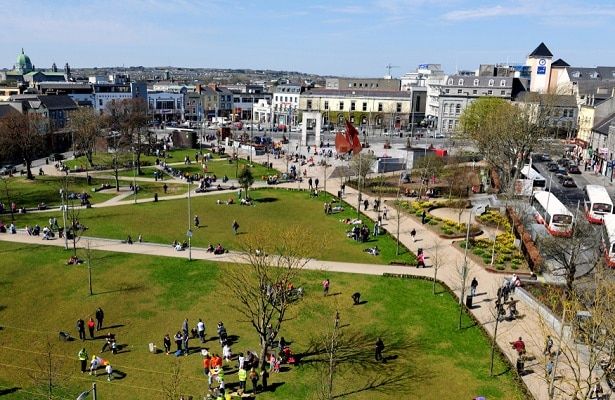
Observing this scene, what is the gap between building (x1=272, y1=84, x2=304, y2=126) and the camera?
136000 millimetres

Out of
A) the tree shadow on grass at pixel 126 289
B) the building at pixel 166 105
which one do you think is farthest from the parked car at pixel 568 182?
the building at pixel 166 105

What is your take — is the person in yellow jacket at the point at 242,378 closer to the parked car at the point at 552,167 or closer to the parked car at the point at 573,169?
the parked car at the point at 552,167

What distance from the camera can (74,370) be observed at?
23.7m

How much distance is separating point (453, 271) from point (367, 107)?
97.1 meters

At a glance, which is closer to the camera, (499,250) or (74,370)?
(74,370)

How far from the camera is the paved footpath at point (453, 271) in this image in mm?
24859

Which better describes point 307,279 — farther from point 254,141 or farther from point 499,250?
point 254,141

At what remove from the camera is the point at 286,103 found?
455 feet

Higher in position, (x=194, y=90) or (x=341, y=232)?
(x=194, y=90)

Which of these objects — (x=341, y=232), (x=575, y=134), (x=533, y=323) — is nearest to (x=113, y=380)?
(x=533, y=323)

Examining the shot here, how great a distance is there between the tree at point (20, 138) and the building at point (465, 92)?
260 feet

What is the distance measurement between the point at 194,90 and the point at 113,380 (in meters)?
143

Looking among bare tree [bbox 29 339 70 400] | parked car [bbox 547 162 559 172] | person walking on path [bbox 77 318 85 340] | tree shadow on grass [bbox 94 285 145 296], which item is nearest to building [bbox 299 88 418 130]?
parked car [bbox 547 162 559 172]

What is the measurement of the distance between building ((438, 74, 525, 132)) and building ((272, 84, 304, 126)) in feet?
125
